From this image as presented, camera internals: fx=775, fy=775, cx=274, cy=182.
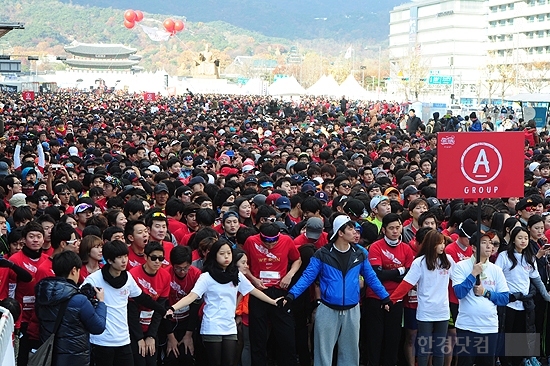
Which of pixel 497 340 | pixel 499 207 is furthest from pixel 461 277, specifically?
pixel 499 207

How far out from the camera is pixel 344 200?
28.9 ft

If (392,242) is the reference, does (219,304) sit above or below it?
below

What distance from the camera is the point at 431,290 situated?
631cm

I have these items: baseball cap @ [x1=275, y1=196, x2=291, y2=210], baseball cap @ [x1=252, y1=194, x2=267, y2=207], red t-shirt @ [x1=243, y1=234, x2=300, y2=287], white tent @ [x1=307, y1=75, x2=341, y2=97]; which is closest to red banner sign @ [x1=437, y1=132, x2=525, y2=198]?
red t-shirt @ [x1=243, y1=234, x2=300, y2=287]

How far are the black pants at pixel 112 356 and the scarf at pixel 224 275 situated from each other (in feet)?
2.80

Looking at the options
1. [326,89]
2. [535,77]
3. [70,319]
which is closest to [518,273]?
[70,319]

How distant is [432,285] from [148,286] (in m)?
2.29

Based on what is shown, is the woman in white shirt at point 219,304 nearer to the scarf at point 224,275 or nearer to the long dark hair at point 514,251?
the scarf at point 224,275

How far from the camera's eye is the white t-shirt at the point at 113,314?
564cm

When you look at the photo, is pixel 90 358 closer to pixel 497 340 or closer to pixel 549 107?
pixel 497 340

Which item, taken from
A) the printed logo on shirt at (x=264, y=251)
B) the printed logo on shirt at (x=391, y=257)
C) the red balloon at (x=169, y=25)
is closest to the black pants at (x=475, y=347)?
the printed logo on shirt at (x=391, y=257)

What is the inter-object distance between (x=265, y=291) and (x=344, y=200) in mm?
2428

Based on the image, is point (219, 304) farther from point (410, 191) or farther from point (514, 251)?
point (410, 191)

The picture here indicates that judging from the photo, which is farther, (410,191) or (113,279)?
(410,191)
